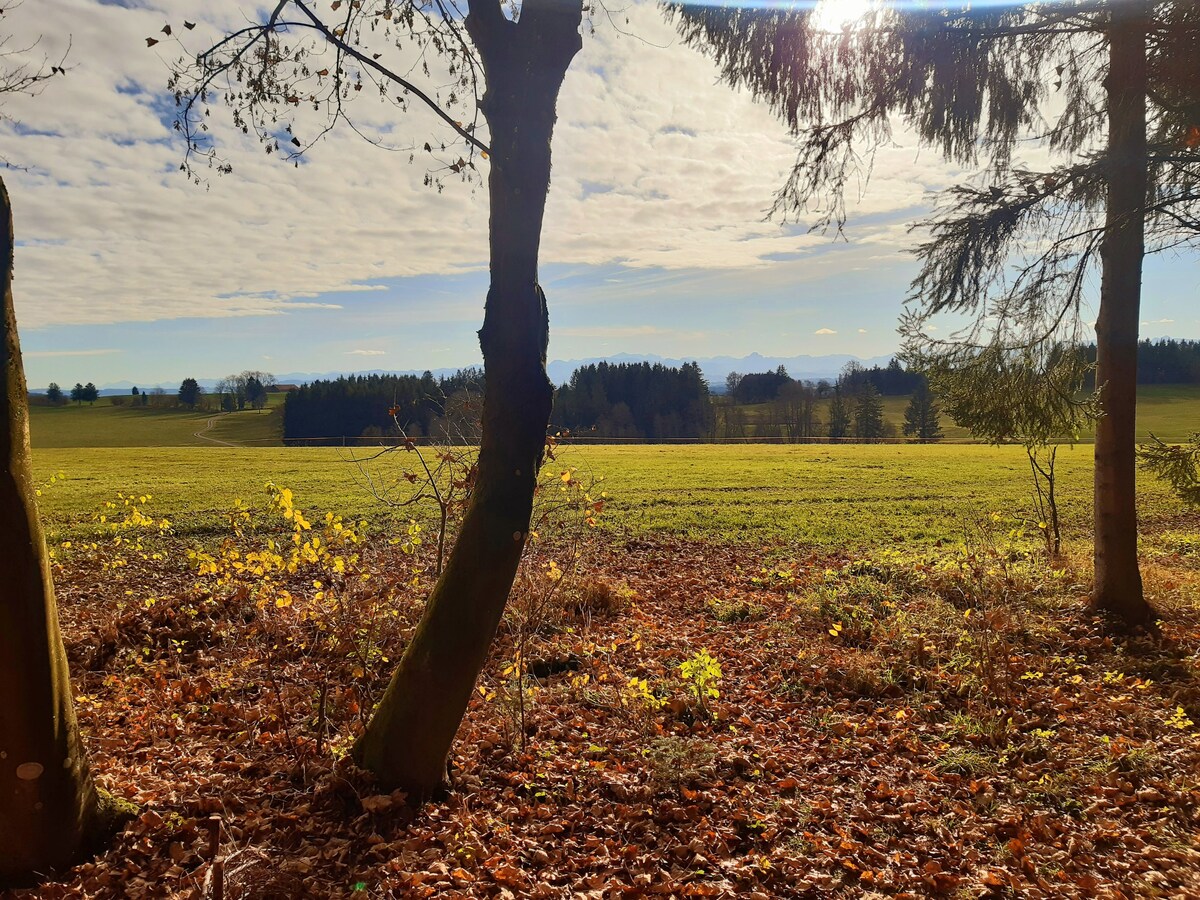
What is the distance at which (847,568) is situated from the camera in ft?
37.4

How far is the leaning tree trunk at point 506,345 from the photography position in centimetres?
372

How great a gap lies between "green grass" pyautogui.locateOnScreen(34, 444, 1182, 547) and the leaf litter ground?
7.59 ft

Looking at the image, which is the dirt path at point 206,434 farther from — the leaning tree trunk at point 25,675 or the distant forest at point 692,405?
the leaning tree trunk at point 25,675

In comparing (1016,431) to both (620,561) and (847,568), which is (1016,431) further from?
(620,561)

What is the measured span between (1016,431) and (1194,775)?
460 centimetres

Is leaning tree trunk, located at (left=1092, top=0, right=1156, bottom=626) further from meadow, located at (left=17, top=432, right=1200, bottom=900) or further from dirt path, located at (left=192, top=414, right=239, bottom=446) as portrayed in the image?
dirt path, located at (left=192, top=414, right=239, bottom=446)

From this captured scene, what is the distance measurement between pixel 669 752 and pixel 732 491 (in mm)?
20076

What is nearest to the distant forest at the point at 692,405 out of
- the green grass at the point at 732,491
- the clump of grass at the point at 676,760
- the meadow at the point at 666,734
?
the green grass at the point at 732,491

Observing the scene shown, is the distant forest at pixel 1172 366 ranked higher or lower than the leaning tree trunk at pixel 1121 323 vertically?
higher

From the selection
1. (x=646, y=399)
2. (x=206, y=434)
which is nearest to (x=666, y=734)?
(x=646, y=399)

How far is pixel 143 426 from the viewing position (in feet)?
282

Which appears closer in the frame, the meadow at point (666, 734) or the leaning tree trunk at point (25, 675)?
the leaning tree trunk at point (25, 675)

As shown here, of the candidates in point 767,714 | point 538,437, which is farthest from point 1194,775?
point 538,437

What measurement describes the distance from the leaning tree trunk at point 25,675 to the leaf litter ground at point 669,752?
0.88 ft
